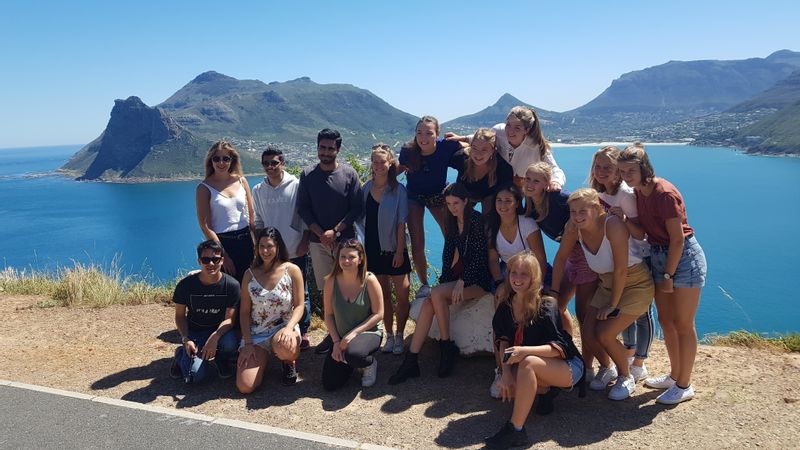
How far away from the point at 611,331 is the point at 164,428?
3.09m

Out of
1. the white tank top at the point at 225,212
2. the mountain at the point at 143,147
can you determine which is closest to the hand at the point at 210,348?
the white tank top at the point at 225,212

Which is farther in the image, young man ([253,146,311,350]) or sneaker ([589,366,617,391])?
young man ([253,146,311,350])

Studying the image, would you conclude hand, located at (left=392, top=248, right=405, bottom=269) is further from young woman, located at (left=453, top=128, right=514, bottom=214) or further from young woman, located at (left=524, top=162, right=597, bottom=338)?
young woman, located at (left=524, top=162, right=597, bottom=338)

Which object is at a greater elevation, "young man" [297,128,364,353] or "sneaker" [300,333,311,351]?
"young man" [297,128,364,353]

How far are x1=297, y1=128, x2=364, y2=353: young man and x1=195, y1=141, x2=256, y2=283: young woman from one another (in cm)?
52

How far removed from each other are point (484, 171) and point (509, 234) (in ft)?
2.03

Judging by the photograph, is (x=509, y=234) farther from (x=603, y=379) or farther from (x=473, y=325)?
(x=603, y=379)

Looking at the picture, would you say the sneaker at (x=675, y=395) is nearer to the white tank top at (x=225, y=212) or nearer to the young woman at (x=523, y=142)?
the young woman at (x=523, y=142)

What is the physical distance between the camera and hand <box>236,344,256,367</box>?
4.25 m

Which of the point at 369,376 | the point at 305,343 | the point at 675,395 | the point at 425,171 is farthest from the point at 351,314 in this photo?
the point at 675,395

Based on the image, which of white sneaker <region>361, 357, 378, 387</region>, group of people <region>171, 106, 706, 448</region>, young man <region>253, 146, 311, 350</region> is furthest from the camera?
young man <region>253, 146, 311, 350</region>

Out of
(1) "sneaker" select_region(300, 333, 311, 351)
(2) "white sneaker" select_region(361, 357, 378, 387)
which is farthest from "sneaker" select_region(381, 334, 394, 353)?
(1) "sneaker" select_region(300, 333, 311, 351)

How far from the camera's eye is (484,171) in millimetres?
4438

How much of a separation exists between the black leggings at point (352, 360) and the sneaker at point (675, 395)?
207cm
